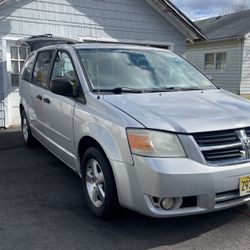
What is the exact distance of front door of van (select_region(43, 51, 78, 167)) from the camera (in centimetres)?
410

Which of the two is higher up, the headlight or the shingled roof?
the shingled roof

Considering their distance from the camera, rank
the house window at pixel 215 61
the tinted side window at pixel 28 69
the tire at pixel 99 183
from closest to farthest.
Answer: the tire at pixel 99 183
the tinted side window at pixel 28 69
the house window at pixel 215 61

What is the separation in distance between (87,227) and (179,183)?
1182mm

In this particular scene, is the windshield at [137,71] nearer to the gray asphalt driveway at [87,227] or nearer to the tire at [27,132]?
the gray asphalt driveway at [87,227]

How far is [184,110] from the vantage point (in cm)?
332

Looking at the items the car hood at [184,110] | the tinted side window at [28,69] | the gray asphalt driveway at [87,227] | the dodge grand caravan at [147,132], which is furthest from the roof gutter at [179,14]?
the gray asphalt driveway at [87,227]

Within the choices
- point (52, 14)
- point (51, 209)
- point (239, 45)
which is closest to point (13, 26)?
point (52, 14)

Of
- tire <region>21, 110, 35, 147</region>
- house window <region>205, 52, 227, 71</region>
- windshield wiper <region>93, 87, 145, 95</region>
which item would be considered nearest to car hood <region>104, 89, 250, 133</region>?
windshield wiper <region>93, 87, 145, 95</region>

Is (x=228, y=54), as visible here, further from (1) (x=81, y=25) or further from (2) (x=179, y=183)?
(2) (x=179, y=183)

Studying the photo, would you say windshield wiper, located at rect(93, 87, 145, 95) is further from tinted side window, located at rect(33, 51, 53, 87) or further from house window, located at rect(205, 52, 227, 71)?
house window, located at rect(205, 52, 227, 71)

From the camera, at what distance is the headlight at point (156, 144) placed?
294cm

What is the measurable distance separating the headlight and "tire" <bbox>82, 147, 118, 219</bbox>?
476 mm

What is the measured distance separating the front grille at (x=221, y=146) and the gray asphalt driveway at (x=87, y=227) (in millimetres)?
803

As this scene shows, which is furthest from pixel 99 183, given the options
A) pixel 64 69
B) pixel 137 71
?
pixel 64 69
